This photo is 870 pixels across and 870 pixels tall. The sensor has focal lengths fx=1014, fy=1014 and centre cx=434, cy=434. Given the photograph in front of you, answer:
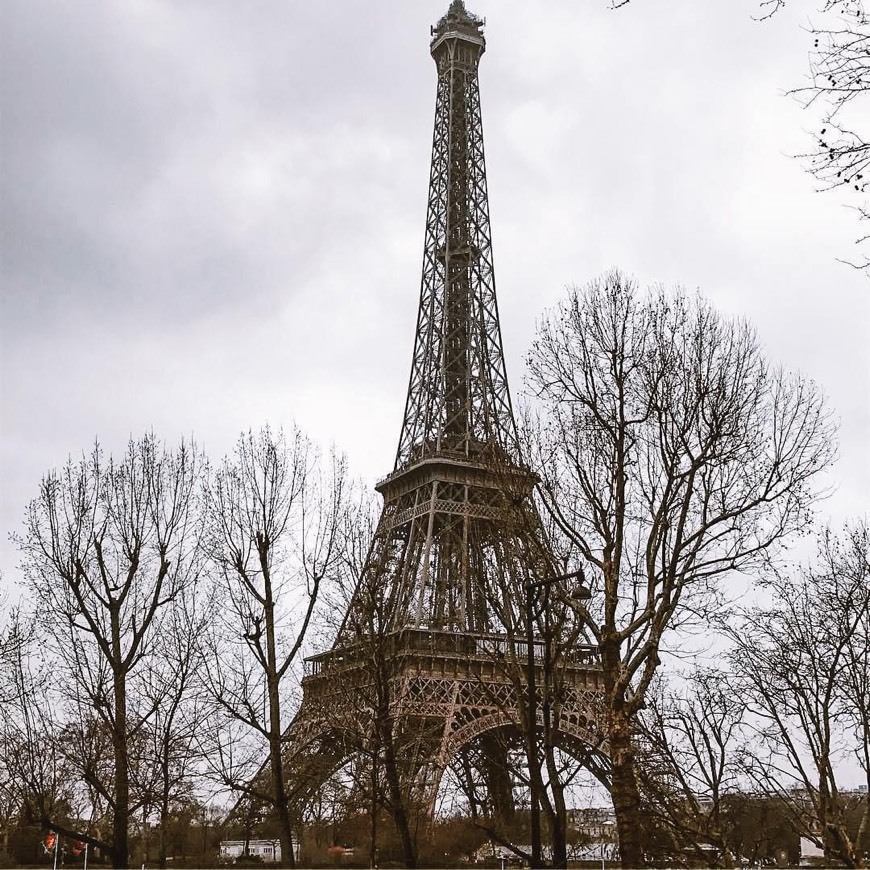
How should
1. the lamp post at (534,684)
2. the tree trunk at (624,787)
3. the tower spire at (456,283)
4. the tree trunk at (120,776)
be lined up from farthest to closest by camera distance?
the tower spire at (456,283)
the tree trunk at (120,776)
the lamp post at (534,684)
the tree trunk at (624,787)

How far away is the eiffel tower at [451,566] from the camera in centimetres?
2119

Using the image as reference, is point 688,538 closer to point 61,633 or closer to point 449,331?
point 61,633

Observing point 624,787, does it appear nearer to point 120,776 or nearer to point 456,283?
point 120,776

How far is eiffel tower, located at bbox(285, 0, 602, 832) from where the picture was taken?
21.2m

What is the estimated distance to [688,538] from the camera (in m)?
16.2

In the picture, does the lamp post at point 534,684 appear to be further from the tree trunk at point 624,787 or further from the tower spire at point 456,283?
the tower spire at point 456,283

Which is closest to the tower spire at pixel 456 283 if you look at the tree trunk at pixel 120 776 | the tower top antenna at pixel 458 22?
the tower top antenna at pixel 458 22

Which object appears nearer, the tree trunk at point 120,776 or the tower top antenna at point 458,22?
the tree trunk at point 120,776

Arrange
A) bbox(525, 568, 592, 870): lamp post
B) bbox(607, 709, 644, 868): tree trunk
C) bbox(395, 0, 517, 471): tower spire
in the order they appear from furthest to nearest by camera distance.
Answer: bbox(395, 0, 517, 471): tower spire
bbox(525, 568, 592, 870): lamp post
bbox(607, 709, 644, 868): tree trunk

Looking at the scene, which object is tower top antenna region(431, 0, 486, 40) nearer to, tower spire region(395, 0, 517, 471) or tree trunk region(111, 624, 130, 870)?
tower spire region(395, 0, 517, 471)

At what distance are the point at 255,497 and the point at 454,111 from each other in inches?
1648

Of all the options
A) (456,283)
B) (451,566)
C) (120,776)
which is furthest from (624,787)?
(456,283)

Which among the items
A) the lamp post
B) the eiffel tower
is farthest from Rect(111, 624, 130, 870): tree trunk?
the lamp post

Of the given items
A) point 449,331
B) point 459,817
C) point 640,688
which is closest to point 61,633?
point 640,688
